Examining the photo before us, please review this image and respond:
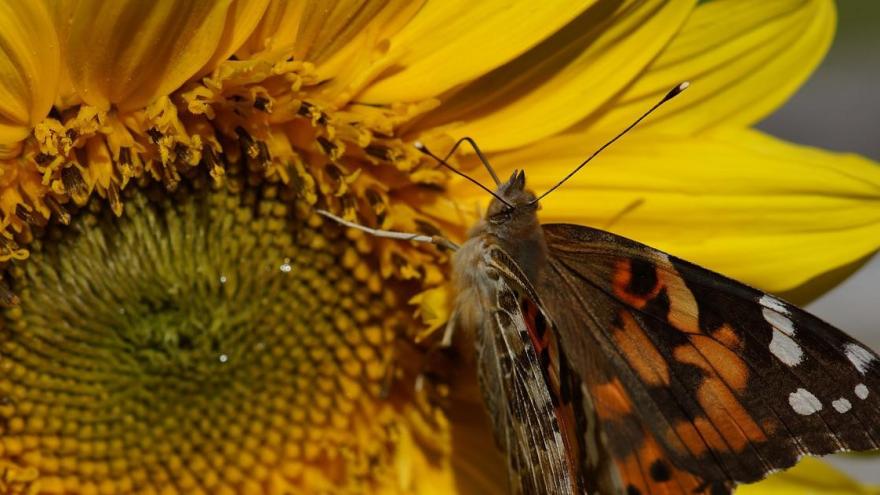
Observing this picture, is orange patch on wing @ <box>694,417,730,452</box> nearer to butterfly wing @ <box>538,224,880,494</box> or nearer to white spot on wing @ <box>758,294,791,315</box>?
butterfly wing @ <box>538,224,880,494</box>

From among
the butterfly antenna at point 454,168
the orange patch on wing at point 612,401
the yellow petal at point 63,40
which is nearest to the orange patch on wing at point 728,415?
the orange patch on wing at point 612,401

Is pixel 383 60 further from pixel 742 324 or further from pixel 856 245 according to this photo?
pixel 856 245

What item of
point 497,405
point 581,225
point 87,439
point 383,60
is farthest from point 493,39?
point 87,439

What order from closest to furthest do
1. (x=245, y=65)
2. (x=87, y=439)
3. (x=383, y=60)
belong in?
1. (x=245, y=65)
2. (x=383, y=60)
3. (x=87, y=439)

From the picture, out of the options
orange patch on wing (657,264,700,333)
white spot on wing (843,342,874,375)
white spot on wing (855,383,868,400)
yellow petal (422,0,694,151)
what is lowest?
white spot on wing (855,383,868,400)

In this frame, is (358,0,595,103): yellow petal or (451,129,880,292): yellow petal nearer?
(358,0,595,103): yellow petal

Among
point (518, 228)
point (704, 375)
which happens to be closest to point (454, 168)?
point (518, 228)

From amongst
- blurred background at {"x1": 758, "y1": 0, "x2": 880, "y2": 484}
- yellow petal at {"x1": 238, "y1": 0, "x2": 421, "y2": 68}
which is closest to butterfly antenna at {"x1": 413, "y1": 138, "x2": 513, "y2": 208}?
yellow petal at {"x1": 238, "y1": 0, "x2": 421, "y2": 68}

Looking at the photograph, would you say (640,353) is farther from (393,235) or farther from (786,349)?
(393,235)
